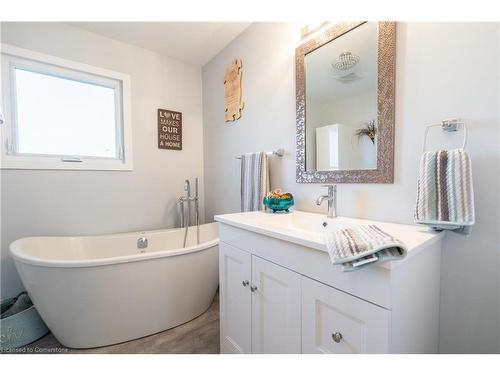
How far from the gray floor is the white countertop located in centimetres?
87

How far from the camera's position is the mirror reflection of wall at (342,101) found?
1122mm

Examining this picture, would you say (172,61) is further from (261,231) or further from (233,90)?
(261,231)

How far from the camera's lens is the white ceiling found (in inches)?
73.7

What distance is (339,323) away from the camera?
2.37 ft

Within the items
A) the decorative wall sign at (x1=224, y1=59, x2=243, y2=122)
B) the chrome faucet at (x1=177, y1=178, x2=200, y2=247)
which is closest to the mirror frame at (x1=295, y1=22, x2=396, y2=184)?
the decorative wall sign at (x1=224, y1=59, x2=243, y2=122)

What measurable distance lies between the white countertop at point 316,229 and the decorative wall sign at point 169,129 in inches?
59.9

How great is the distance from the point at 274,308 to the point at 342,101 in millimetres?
1132

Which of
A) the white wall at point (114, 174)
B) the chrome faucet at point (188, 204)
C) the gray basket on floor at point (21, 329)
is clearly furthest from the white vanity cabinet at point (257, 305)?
the white wall at point (114, 174)

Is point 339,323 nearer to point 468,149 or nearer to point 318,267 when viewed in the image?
point 318,267

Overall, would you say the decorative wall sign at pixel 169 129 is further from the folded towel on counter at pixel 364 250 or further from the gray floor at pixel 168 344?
the folded towel on counter at pixel 364 250

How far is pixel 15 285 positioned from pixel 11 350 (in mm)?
559

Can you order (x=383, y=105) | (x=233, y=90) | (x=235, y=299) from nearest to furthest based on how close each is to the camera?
(x=383, y=105) → (x=235, y=299) → (x=233, y=90)

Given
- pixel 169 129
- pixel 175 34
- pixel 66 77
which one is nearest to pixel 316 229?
pixel 169 129
